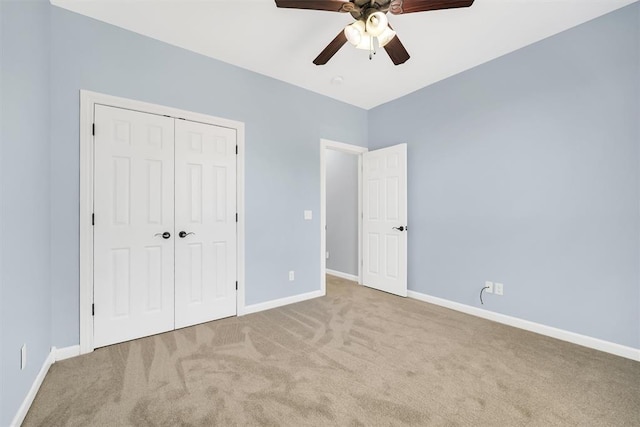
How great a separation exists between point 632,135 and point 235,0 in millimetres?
3300

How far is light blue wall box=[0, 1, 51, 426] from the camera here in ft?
4.59

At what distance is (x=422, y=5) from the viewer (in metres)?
1.85

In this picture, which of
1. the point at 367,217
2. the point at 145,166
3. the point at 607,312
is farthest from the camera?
the point at 367,217

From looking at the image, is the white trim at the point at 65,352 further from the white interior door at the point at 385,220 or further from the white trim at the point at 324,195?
the white interior door at the point at 385,220

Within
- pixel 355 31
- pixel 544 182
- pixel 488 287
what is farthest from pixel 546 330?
pixel 355 31

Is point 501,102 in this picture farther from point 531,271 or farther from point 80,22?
point 80,22

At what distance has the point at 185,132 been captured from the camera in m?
2.77

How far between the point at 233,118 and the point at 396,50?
1807mm

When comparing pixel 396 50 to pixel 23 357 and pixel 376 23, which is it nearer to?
pixel 376 23

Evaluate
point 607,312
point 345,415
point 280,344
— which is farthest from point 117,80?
point 607,312

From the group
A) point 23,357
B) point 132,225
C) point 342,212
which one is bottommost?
point 23,357

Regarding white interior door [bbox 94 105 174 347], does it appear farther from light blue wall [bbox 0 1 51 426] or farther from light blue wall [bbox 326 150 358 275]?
light blue wall [bbox 326 150 358 275]

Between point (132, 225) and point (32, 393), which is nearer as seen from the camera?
point (32, 393)

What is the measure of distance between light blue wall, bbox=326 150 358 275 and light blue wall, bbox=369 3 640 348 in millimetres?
1293
